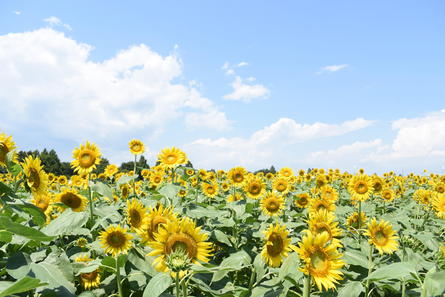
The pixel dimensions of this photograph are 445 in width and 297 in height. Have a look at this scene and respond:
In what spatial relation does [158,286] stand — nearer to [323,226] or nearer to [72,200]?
[323,226]

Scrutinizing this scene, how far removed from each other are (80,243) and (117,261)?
1484 millimetres

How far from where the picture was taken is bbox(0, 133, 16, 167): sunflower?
2801 millimetres

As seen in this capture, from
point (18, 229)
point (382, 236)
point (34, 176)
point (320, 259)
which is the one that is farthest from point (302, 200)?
point (18, 229)

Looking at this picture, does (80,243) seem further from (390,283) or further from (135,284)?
(390,283)

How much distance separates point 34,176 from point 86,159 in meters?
1.96

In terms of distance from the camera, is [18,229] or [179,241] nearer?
[18,229]

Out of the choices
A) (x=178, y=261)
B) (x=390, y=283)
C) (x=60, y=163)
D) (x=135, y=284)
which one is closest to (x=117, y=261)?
(x=135, y=284)

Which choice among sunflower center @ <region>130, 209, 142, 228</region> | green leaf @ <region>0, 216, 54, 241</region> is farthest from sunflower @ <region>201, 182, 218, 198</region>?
green leaf @ <region>0, 216, 54, 241</region>

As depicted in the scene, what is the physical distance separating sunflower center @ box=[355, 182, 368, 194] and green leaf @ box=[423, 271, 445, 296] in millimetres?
4815

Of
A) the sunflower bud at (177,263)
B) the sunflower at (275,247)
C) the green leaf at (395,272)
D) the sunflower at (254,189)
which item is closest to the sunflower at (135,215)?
the sunflower at (275,247)

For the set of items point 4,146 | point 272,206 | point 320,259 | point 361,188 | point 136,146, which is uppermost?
point 136,146

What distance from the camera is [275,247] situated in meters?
3.11

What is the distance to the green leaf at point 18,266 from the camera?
6.95 ft

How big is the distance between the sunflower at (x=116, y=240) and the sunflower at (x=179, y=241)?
71 cm
